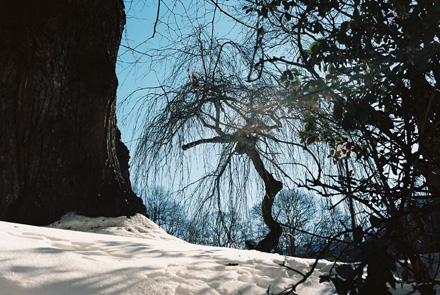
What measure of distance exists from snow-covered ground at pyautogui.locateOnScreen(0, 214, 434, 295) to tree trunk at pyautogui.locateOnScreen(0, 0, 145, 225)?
1.05 metres

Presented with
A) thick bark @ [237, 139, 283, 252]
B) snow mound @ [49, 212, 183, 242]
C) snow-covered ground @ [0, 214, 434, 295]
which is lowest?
snow-covered ground @ [0, 214, 434, 295]

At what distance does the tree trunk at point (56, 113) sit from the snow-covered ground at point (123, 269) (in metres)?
1.05

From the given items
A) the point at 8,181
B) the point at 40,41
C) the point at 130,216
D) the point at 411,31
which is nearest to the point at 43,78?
the point at 40,41

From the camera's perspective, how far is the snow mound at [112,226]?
9.32 ft

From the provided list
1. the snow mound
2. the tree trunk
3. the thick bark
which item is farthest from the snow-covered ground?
the thick bark

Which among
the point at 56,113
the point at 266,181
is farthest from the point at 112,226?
the point at 266,181

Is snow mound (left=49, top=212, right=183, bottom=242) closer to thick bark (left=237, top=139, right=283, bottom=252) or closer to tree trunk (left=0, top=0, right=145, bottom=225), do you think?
tree trunk (left=0, top=0, right=145, bottom=225)

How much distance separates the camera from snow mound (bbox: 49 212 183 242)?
9.32 feet

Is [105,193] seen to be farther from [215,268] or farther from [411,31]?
[411,31]

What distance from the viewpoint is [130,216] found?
10.4 ft

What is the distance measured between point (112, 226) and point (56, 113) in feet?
3.34

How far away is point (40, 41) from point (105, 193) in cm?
133

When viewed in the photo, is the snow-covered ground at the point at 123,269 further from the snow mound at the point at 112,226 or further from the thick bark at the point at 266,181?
the thick bark at the point at 266,181

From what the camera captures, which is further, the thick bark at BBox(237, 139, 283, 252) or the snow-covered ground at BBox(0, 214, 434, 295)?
the thick bark at BBox(237, 139, 283, 252)
